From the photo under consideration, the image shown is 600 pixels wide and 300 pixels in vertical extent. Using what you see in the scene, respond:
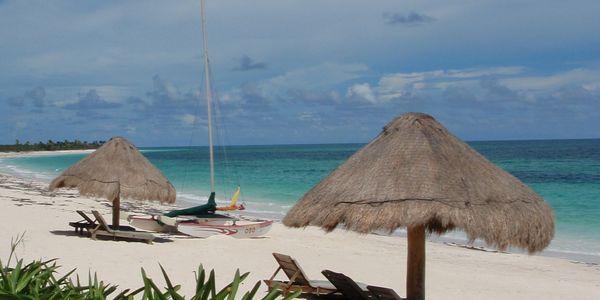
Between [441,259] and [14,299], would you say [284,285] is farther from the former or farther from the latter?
[441,259]

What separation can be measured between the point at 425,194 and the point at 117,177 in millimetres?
7783

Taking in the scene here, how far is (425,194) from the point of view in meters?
5.37

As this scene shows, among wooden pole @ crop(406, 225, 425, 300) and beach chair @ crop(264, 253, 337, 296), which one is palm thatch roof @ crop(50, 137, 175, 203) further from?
wooden pole @ crop(406, 225, 425, 300)

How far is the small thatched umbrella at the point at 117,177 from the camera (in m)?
11.9

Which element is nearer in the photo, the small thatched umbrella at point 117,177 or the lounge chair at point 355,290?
the lounge chair at point 355,290

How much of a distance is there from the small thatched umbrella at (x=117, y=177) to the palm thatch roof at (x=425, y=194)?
6.60 m

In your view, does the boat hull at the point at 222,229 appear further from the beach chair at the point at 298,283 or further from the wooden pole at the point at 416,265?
the wooden pole at the point at 416,265

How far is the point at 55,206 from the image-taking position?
1825 centimetres

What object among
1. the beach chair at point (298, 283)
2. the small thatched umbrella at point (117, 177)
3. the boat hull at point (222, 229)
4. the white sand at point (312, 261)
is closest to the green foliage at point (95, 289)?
the beach chair at point (298, 283)

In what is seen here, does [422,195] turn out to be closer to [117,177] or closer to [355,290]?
[355,290]

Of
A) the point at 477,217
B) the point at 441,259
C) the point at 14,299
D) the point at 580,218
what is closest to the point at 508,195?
the point at 477,217

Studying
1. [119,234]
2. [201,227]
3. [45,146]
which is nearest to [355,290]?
[119,234]

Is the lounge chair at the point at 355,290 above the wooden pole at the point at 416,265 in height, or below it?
below

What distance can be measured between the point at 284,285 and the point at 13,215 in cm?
902
